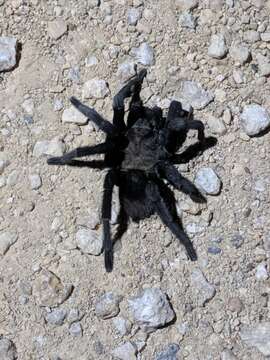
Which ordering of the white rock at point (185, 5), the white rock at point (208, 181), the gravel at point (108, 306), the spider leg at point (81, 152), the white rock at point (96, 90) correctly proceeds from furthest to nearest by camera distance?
the white rock at point (185, 5), the white rock at point (96, 90), the white rock at point (208, 181), the gravel at point (108, 306), the spider leg at point (81, 152)

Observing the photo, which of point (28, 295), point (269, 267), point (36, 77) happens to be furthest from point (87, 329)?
point (36, 77)

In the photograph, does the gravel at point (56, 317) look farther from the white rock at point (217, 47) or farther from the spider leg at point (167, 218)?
the white rock at point (217, 47)

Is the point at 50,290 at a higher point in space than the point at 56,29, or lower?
lower

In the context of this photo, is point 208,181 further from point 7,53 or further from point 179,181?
point 7,53

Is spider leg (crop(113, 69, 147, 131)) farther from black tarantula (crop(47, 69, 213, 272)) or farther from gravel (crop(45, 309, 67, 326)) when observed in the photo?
gravel (crop(45, 309, 67, 326))

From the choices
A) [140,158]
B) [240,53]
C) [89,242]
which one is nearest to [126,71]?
[140,158]

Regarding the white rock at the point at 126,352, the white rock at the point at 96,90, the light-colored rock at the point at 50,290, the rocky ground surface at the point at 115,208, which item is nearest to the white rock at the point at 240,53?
the rocky ground surface at the point at 115,208
